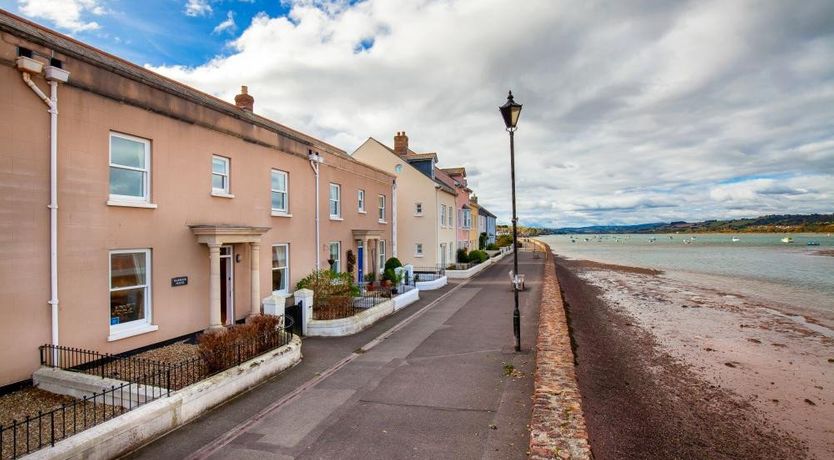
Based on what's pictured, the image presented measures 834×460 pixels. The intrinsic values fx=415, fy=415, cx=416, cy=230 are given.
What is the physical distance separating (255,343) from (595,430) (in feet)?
23.1

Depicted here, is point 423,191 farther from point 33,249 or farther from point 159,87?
point 33,249

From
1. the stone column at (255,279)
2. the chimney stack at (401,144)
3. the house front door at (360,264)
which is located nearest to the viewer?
the stone column at (255,279)

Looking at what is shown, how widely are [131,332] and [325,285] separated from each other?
6487 millimetres

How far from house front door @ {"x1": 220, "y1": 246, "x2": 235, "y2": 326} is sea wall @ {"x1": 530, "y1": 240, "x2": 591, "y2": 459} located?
9.50m

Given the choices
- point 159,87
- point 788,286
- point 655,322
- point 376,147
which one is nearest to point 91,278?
point 159,87

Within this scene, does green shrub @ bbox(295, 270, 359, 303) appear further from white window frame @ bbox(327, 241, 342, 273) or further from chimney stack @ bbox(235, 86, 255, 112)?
chimney stack @ bbox(235, 86, 255, 112)

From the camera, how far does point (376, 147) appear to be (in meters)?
31.9

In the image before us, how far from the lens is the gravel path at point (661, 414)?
682 cm

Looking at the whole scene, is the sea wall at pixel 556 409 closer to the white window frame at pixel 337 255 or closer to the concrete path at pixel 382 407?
the concrete path at pixel 382 407

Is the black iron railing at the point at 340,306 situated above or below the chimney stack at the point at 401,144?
below

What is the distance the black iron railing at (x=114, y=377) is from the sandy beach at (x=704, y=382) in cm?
696

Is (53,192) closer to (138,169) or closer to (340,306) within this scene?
(138,169)

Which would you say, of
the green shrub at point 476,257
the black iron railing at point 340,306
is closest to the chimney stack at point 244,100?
the black iron railing at point 340,306

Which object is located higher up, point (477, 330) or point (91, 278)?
point (91, 278)
